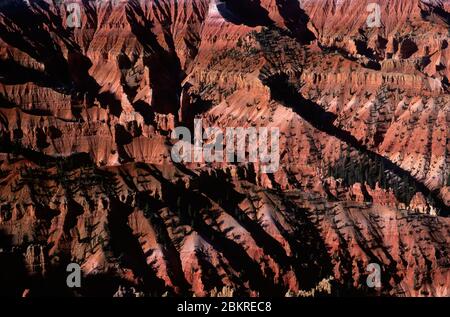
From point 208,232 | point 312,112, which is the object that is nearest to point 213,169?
point 208,232

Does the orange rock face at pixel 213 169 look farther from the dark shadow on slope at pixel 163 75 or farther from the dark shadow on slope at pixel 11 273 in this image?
the dark shadow on slope at pixel 163 75

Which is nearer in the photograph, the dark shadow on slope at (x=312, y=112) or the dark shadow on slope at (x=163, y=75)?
the dark shadow on slope at (x=312, y=112)

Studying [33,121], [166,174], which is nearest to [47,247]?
[166,174]

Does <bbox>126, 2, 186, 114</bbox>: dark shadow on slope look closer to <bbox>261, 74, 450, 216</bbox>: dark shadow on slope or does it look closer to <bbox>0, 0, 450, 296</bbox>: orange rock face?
<bbox>0, 0, 450, 296</bbox>: orange rock face

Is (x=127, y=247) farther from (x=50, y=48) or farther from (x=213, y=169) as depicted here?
(x=50, y=48)

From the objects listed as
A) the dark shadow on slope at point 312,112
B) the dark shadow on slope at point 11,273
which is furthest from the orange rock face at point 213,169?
the dark shadow on slope at point 312,112

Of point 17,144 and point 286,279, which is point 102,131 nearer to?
point 17,144
